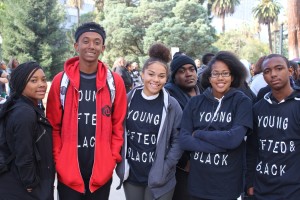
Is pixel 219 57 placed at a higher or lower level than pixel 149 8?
lower

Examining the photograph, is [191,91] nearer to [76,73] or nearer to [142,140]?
[142,140]

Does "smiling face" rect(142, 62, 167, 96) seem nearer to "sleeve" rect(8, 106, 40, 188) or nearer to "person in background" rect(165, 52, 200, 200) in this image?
"person in background" rect(165, 52, 200, 200)

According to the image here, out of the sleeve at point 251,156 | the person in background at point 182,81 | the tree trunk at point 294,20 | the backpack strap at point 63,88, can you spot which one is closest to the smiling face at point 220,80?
the sleeve at point 251,156

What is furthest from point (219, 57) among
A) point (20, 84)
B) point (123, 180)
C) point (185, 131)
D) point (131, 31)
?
point (131, 31)

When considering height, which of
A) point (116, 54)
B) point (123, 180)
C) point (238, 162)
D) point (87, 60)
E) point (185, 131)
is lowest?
point (123, 180)

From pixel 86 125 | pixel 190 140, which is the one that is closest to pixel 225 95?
pixel 190 140

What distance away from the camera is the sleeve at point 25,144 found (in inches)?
108

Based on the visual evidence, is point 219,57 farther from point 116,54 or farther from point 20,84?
A: point 116,54

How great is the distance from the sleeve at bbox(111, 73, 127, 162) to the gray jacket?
9 cm

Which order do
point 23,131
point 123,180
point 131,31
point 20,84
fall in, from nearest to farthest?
1. point 23,131
2. point 20,84
3. point 123,180
4. point 131,31

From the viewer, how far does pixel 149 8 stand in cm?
3259

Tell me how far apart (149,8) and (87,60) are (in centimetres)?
3045

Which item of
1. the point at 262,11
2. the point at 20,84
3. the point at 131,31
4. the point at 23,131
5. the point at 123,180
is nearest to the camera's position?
the point at 23,131

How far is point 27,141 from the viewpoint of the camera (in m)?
2.75
